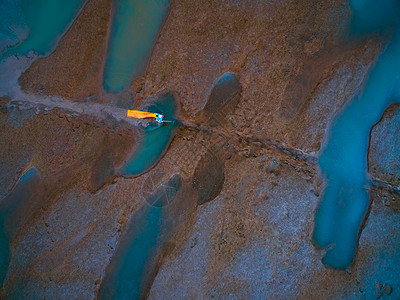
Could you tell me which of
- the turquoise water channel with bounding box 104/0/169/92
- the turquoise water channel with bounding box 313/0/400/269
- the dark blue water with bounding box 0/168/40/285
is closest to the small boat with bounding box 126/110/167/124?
the turquoise water channel with bounding box 104/0/169/92

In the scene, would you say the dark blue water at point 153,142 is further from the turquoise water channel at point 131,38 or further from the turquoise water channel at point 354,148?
the turquoise water channel at point 354,148

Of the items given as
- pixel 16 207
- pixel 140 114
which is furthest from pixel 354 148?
pixel 16 207

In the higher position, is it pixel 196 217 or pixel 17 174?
pixel 17 174

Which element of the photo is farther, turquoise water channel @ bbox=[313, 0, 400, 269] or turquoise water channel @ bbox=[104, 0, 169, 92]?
turquoise water channel @ bbox=[104, 0, 169, 92]

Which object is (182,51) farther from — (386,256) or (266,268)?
(386,256)

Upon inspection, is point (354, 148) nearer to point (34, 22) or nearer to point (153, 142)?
point (153, 142)

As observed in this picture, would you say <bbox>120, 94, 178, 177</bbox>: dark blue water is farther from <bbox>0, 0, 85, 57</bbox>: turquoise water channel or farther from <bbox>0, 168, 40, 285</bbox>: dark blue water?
<bbox>0, 0, 85, 57</bbox>: turquoise water channel

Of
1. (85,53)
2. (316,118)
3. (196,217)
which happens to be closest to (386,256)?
(316,118)
